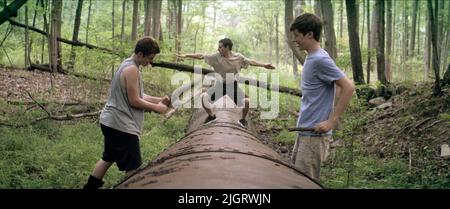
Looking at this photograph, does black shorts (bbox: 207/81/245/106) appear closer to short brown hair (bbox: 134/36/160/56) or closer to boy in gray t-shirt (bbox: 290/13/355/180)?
short brown hair (bbox: 134/36/160/56)

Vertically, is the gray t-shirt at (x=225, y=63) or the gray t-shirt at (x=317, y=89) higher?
the gray t-shirt at (x=225, y=63)

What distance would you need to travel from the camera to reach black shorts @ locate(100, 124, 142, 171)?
15.0 ft

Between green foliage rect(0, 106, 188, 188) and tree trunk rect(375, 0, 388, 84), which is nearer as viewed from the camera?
green foliage rect(0, 106, 188, 188)

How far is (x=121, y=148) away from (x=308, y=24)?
7.48ft

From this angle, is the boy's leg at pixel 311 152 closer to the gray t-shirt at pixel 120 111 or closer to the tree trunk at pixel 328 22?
the gray t-shirt at pixel 120 111

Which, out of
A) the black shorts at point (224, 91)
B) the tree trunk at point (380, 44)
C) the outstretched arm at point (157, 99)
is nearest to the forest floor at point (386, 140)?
the black shorts at point (224, 91)

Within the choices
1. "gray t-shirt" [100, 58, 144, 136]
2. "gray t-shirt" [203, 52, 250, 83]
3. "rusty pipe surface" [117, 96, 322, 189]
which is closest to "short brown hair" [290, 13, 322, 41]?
"rusty pipe surface" [117, 96, 322, 189]

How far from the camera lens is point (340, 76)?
11.5ft

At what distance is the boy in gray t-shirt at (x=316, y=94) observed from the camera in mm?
3498

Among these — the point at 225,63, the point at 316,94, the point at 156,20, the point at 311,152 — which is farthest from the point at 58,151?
the point at 156,20

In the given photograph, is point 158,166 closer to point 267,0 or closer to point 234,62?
point 234,62

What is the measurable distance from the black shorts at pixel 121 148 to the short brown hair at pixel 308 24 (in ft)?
6.82

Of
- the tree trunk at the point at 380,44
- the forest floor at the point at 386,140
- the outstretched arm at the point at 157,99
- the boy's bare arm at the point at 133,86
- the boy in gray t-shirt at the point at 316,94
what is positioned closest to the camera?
the boy in gray t-shirt at the point at 316,94
